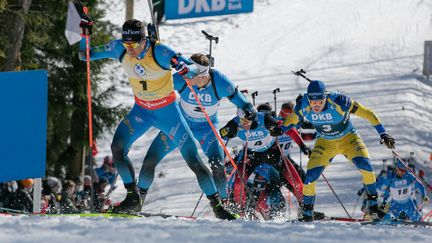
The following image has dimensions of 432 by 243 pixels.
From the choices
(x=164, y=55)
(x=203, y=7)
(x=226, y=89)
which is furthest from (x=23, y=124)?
(x=203, y=7)

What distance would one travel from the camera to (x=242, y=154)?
12.7 metres

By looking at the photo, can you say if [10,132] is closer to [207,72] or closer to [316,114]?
[207,72]

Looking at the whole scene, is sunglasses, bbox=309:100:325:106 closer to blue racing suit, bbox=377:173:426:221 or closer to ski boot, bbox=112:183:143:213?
ski boot, bbox=112:183:143:213

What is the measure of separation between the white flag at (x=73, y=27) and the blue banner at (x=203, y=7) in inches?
469

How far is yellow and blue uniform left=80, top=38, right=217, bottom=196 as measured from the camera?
9164mm

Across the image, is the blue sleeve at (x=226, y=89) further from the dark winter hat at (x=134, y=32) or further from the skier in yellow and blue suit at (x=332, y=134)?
the dark winter hat at (x=134, y=32)

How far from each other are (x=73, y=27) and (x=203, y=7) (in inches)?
532

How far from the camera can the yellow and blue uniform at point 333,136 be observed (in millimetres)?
10484

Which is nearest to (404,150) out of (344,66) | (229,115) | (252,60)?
(229,115)

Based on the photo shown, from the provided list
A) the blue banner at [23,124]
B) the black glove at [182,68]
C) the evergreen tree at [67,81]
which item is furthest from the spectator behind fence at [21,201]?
the evergreen tree at [67,81]

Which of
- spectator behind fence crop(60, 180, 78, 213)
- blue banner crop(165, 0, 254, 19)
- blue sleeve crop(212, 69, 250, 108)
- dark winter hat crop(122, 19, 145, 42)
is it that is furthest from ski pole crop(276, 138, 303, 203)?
blue banner crop(165, 0, 254, 19)

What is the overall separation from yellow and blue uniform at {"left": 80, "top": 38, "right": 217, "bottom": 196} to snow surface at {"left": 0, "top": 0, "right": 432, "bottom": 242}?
1186 millimetres

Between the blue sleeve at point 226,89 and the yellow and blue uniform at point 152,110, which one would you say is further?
the blue sleeve at point 226,89

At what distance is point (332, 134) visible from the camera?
34.9 feet
